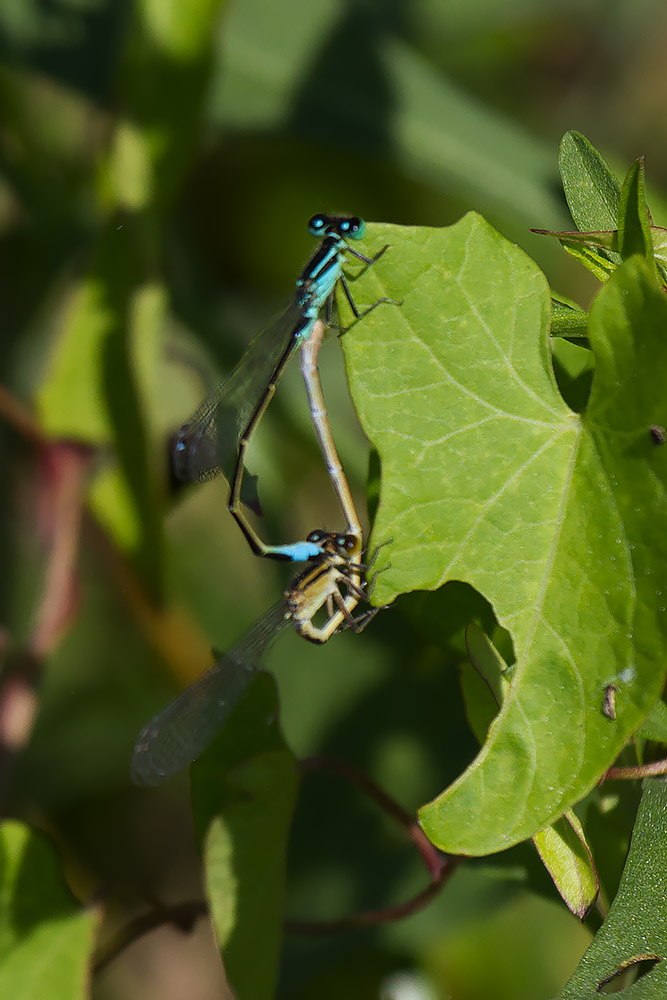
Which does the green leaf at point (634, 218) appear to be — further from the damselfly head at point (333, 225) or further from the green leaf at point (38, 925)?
the green leaf at point (38, 925)

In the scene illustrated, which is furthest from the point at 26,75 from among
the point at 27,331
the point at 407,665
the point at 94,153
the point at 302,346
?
the point at 407,665

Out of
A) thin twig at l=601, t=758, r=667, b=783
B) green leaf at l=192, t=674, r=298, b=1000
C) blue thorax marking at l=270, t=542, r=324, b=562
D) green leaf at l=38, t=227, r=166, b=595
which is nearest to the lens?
thin twig at l=601, t=758, r=667, b=783

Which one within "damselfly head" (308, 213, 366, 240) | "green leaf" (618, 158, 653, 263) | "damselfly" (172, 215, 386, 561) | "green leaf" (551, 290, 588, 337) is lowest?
"damselfly" (172, 215, 386, 561)

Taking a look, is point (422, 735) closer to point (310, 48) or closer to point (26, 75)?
point (310, 48)

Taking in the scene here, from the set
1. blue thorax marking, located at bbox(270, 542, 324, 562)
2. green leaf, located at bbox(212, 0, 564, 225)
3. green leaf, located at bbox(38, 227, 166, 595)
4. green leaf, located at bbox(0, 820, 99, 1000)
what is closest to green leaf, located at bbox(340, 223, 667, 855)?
blue thorax marking, located at bbox(270, 542, 324, 562)

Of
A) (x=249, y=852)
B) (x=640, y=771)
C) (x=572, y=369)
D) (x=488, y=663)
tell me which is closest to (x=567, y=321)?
(x=572, y=369)

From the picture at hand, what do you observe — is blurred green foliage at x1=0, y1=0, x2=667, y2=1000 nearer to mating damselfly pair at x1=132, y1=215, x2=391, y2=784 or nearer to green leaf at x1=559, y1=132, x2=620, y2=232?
mating damselfly pair at x1=132, y1=215, x2=391, y2=784

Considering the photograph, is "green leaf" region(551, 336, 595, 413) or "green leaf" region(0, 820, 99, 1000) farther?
"green leaf" region(0, 820, 99, 1000)

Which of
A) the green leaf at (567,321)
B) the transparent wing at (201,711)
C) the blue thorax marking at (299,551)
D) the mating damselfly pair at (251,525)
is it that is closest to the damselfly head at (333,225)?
the mating damselfly pair at (251,525)
